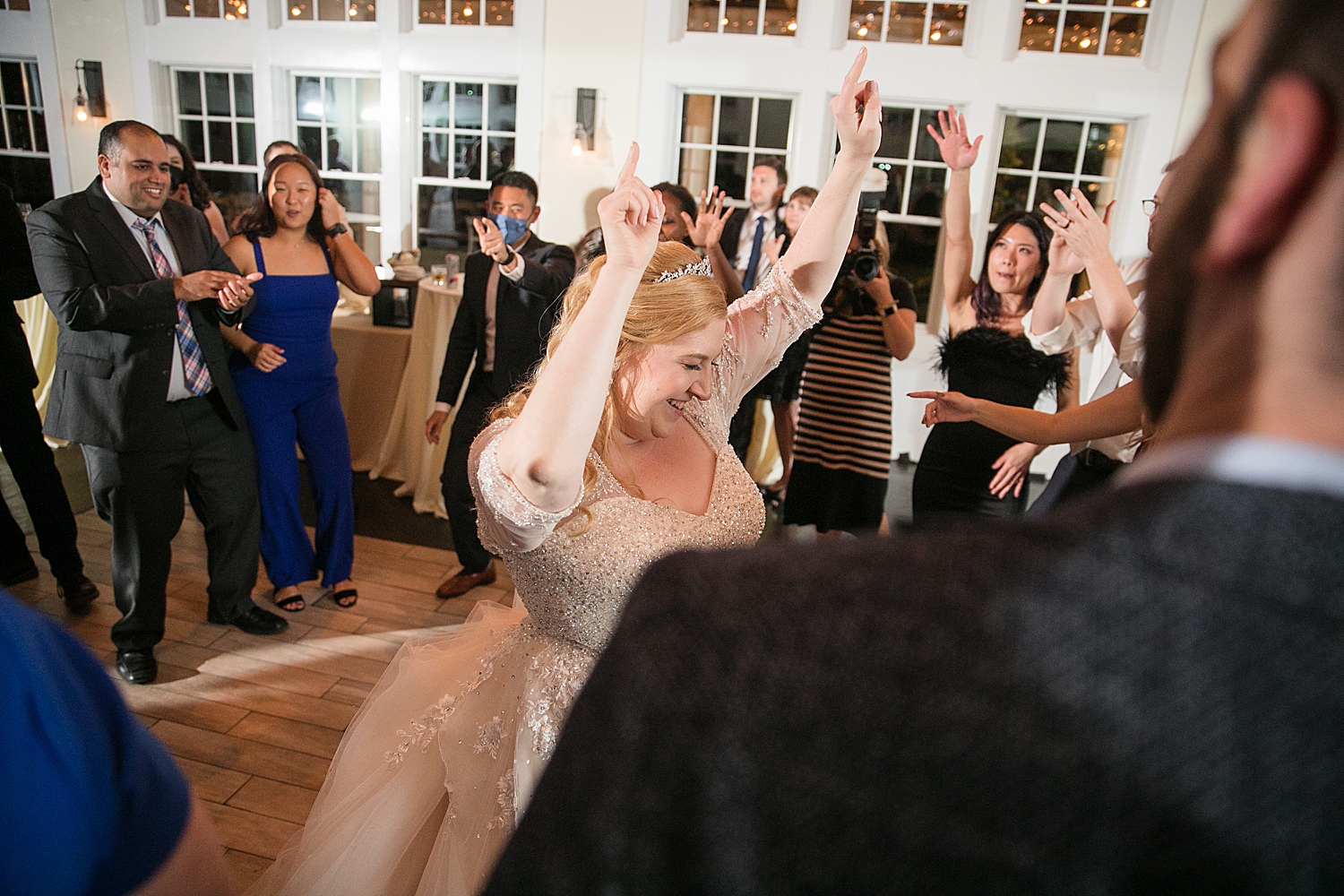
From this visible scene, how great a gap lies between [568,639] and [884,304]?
2.13m

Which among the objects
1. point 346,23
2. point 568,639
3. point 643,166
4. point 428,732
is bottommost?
point 428,732

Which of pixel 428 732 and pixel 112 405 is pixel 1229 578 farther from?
pixel 112 405

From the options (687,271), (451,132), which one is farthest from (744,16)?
(687,271)

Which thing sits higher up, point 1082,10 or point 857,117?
point 1082,10

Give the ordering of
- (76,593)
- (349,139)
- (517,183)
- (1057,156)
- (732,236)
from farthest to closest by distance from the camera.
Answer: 1. (349,139)
2. (1057,156)
3. (732,236)
4. (517,183)
5. (76,593)

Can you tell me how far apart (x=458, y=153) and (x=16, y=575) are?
390 centimetres

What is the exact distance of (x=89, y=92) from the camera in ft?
19.4

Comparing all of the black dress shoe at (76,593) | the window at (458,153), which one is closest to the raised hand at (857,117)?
the black dress shoe at (76,593)

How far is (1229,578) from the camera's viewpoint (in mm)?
303

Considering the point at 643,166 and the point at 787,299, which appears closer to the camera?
the point at 787,299

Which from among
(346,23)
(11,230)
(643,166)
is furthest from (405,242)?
(11,230)

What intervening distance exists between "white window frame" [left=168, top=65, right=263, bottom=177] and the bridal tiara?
5689 mm

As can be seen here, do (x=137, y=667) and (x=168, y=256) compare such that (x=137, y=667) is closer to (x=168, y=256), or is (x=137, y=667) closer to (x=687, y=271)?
(x=168, y=256)

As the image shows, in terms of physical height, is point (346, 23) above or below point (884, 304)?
above
